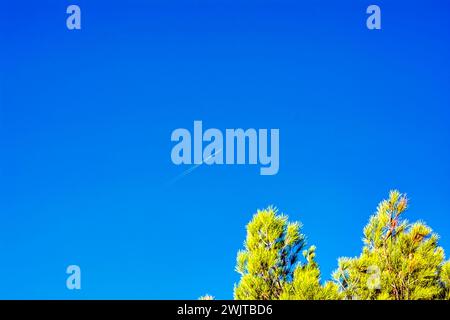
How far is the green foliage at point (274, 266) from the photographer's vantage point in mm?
4582

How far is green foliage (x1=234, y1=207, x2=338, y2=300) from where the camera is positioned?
15.0ft

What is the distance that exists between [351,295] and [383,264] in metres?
0.55

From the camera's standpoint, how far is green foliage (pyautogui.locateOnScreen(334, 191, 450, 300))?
5039mm

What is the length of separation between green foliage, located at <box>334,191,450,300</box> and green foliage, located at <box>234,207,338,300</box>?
0.50 metres

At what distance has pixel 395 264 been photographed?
5270 millimetres

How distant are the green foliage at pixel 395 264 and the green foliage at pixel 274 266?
1.64ft

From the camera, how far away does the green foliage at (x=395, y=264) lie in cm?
504

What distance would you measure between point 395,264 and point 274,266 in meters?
1.40
